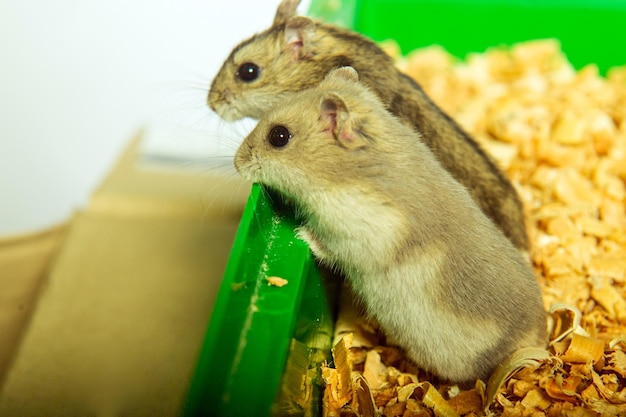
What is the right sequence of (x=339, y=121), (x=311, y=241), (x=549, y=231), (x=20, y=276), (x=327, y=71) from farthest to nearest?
(x=20, y=276), (x=549, y=231), (x=327, y=71), (x=311, y=241), (x=339, y=121)

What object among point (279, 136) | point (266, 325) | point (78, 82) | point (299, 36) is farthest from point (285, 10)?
point (78, 82)

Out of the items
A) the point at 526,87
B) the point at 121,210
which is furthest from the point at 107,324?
the point at 526,87

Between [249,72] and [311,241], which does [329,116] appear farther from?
[249,72]

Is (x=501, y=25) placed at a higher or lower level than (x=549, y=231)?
higher

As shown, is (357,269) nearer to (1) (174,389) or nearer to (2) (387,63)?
(1) (174,389)

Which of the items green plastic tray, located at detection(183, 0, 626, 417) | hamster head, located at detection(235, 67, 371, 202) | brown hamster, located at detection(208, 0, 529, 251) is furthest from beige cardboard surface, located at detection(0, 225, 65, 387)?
hamster head, located at detection(235, 67, 371, 202)

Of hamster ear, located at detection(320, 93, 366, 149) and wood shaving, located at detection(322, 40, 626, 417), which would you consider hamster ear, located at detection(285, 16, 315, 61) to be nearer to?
hamster ear, located at detection(320, 93, 366, 149)
